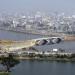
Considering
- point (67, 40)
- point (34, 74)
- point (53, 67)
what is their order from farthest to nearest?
point (67, 40) < point (53, 67) < point (34, 74)

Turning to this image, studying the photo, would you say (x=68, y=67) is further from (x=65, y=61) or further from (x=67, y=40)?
(x=67, y=40)

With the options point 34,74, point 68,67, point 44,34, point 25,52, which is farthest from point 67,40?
point 34,74

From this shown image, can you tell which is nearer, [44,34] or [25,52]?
[25,52]

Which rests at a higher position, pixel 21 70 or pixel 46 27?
pixel 46 27

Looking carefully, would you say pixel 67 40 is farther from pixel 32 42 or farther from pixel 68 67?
pixel 68 67

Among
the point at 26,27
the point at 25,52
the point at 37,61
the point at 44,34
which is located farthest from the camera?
the point at 26,27

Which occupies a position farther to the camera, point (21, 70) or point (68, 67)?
point (68, 67)

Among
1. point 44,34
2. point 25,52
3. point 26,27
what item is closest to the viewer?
point 25,52

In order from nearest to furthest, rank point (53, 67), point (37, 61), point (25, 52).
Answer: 1. point (53, 67)
2. point (37, 61)
3. point (25, 52)

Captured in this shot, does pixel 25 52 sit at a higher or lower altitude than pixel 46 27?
lower

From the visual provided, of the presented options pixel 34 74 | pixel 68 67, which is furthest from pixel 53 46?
pixel 34 74
